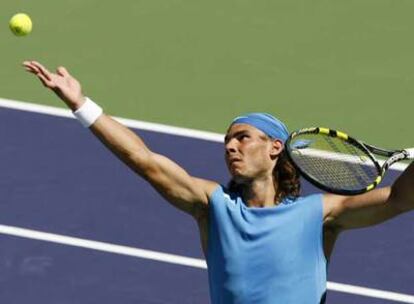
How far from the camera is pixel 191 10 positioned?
16.7m

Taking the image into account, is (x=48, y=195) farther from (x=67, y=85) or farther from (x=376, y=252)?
(x=67, y=85)

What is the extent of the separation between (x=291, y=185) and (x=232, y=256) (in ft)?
2.08

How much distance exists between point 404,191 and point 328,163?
977 mm

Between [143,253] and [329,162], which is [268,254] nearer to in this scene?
[329,162]

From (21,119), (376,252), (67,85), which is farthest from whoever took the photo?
(21,119)

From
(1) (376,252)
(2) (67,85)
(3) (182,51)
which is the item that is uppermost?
(2) (67,85)

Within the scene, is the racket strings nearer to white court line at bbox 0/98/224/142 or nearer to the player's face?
the player's face

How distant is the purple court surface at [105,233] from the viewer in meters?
12.6

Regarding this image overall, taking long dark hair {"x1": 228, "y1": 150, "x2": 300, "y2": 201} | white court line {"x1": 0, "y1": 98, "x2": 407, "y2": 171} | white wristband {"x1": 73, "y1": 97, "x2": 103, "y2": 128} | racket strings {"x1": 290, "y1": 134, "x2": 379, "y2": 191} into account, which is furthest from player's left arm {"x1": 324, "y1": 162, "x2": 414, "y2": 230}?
white court line {"x1": 0, "y1": 98, "x2": 407, "y2": 171}

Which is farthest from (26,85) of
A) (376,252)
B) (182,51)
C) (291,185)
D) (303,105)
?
(291,185)

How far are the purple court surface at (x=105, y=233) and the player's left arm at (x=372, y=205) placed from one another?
12.4 ft

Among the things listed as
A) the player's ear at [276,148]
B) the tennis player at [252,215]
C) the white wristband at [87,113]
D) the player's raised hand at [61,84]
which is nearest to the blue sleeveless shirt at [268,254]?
the tennis player at [252,215]

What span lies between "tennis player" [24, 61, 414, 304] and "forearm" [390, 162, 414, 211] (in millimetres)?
53

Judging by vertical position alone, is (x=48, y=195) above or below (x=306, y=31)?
below
